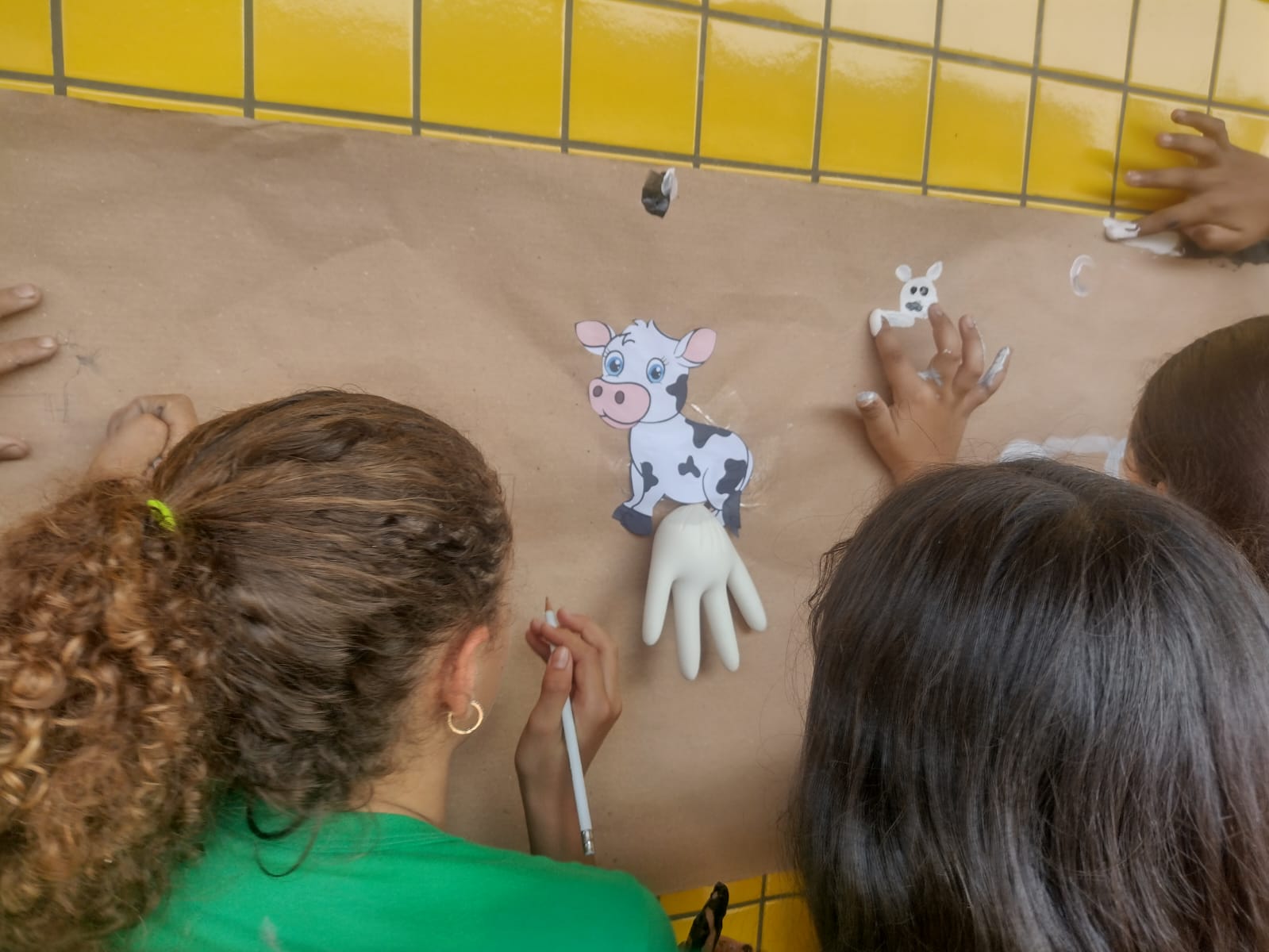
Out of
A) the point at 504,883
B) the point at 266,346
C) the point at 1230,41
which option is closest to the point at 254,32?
the point at 266,346

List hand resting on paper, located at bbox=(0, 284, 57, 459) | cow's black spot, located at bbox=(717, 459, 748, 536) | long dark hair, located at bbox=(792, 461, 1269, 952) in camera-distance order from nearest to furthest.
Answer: long dark hair, located at bbox=(792, 461, 1269, 952)
hand resting on paper, located at bbox=(0, 284, 57, 459)
cow's black spot, located at bbox=(717, 459, 748, 536)

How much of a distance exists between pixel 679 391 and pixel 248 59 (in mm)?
441

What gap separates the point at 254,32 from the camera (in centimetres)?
62

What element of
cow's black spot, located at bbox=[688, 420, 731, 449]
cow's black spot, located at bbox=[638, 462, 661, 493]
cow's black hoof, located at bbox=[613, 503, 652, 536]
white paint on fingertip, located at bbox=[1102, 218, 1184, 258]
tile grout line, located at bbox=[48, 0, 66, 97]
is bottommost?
cow's black hoof, located at bbox=[613, 503, 652, 536]

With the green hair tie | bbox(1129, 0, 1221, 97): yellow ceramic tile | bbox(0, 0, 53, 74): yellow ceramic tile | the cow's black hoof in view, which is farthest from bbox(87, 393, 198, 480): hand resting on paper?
bbox(1129, 0, 1221, 97): yellow ceramic tile

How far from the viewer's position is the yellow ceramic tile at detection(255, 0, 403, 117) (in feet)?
2.05

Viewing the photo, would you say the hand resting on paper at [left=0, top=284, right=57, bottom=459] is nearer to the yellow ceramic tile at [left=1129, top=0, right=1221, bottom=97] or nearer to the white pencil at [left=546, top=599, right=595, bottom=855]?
the white pencil at [left=546, top=599, right=595, bottom=855]

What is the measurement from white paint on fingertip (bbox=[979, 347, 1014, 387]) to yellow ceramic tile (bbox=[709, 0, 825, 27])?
0.38m

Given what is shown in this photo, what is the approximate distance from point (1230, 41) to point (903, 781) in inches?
40.1

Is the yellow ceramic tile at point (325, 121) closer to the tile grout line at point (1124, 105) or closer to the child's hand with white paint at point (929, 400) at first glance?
the child's hand with white paint at point (929, 400)

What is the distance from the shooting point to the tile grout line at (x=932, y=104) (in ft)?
2.69

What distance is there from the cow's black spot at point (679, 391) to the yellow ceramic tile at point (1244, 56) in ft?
2.52

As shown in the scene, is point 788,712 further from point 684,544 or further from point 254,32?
point 254,32

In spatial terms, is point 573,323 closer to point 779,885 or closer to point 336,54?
point 336,54
